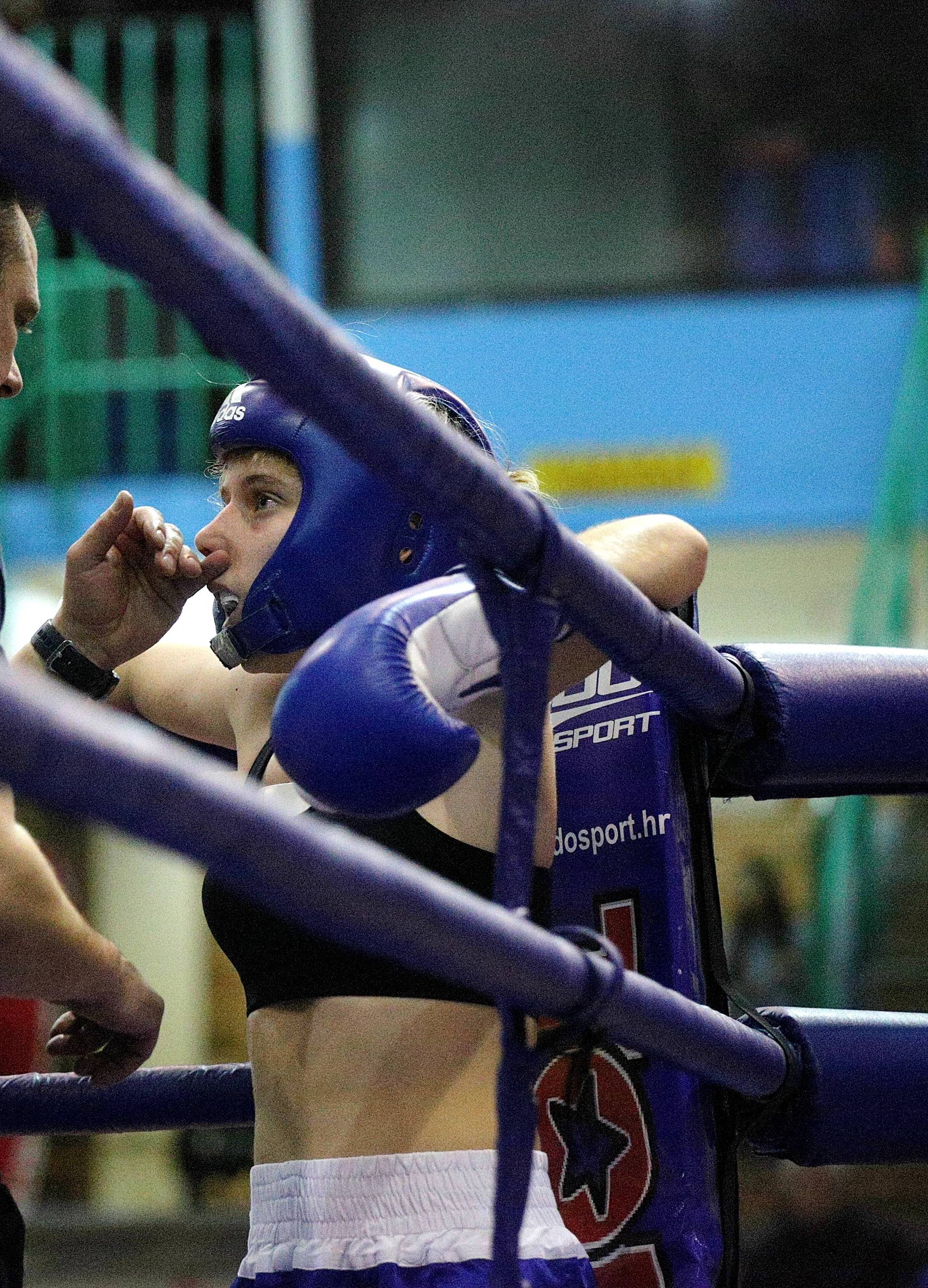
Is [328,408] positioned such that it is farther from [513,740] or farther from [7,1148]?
[7,1148]

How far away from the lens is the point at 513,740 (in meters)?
0.78

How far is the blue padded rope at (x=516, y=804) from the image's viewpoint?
0.74 meters

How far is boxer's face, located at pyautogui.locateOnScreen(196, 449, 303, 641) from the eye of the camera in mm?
1208

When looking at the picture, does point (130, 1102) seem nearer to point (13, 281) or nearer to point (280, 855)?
point (13, 281)

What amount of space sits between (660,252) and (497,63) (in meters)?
0.97

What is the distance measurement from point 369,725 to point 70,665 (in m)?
0.76

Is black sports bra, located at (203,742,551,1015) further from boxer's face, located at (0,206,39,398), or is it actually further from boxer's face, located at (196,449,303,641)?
boxer's face, located at (0,206,39,398)

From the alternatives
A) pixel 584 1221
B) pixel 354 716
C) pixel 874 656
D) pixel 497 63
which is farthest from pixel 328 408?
pixel 497 63

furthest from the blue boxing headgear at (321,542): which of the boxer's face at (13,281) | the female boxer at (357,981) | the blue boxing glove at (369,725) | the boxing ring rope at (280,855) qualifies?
the boxing ring rope at (280,855)

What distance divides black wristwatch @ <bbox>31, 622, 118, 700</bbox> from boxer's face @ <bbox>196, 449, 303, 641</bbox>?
0.23 meters

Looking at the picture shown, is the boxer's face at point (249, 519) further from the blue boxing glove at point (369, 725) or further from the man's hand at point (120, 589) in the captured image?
the blue boxing glove at point (369, 725)

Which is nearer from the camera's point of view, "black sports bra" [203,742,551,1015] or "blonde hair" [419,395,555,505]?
"black sports bra" [203,742,551,1015]

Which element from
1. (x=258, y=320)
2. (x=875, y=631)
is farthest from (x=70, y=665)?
(x=875, y=631)

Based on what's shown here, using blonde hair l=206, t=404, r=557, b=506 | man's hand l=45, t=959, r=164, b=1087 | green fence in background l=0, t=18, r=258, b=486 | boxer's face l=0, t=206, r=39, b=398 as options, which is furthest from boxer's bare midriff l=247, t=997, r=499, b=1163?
green fence in background l=0, t=18, r=258, b=486
